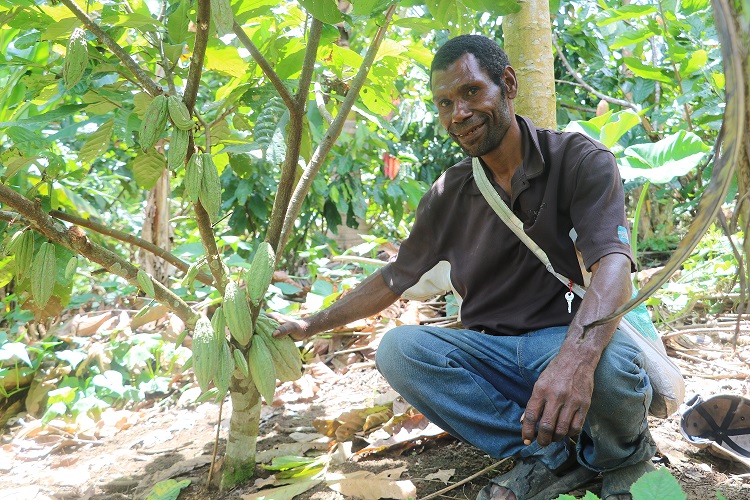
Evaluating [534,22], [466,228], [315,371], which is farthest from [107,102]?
[315,371]

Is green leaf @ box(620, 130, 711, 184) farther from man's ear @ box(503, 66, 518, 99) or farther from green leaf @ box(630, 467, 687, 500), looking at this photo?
green leaf @ box(630, 467, 687, 500)

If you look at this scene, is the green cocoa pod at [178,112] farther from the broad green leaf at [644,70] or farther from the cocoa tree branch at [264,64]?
the broad green leaf at [644,70]

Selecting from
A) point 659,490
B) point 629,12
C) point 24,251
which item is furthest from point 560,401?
point 629,12

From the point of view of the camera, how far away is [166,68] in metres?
1.57

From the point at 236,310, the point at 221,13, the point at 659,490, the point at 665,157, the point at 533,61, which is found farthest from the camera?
the point at 665,157

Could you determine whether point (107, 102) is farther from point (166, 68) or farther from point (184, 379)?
point (184, 379)

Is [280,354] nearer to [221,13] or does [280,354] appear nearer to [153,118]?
[153,118]

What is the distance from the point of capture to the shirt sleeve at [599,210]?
1532 mm

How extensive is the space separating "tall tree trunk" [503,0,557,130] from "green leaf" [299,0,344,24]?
1026 millimetres

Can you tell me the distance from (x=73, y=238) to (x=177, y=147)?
13.4 inches

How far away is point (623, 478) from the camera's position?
1560 mm

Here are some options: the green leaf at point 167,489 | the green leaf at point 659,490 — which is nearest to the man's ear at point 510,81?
the green leaf at point 659,490

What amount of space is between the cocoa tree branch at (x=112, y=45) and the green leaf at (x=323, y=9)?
0.40 m

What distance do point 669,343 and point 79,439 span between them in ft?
7.81
